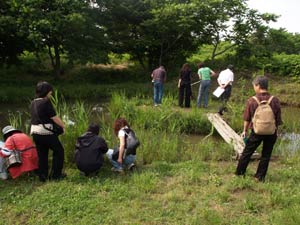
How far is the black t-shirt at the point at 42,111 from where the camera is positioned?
5.35 metres

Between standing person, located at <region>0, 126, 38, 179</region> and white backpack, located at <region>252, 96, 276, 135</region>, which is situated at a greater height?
white backpack, located at <region>252, 96, 276, 135</region>

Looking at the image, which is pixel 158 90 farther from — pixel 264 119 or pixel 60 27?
pixel 264 119

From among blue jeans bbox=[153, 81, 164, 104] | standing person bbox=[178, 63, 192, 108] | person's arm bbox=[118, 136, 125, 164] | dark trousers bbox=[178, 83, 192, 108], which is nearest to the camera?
person's arm bbox=[118, 136, 125, 164]

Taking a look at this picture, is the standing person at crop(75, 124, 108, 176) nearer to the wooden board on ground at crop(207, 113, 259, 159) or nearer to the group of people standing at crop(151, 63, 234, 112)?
the wooden board on ground at crop(207, 113, 259, 159)

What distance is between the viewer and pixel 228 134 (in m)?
8.58

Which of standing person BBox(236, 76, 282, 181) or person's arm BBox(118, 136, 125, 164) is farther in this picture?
person's arm BBox(118, 136, 125, 164)

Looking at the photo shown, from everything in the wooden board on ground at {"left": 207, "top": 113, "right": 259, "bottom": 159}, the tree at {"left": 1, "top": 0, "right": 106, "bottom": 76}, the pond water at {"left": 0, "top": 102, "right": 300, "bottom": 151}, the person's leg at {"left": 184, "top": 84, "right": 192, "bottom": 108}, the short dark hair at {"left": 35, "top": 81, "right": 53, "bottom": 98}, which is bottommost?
the pond water at {"left": 0, "top": 102, "right": 300, "bottom": 151}

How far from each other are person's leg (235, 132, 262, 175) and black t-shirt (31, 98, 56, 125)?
118 inches

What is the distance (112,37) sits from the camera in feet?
65.5

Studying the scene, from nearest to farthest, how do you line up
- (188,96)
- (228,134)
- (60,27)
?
(228,134) → (188,96) → (60,27)

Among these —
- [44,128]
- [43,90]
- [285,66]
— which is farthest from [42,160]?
[285,66]

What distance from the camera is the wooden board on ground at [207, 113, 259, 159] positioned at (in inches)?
283

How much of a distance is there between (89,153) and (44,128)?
78cm

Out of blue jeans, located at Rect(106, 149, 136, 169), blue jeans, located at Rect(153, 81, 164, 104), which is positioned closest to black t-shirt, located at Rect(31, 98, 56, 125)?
blue jeans, located at Rect(106, 149, 136, 169)
